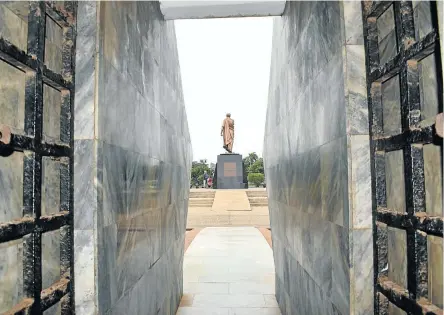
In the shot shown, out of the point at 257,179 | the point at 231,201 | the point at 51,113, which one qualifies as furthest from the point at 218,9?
the point at 257,179

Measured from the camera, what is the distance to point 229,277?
21.6 ft

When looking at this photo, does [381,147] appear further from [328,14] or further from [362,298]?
[328,14]

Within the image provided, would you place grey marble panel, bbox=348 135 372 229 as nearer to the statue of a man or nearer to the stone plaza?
the stone plaza

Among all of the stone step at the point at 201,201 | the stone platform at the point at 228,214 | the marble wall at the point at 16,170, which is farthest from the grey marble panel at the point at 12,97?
the stone step at the point at 201,201

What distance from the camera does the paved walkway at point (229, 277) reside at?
5.12 m

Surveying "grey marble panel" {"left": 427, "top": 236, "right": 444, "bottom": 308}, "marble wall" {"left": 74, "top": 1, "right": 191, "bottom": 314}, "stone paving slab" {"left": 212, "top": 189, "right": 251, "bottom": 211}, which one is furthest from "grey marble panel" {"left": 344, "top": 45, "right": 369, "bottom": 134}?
"stone paving slab" {"left": 212, "top": 189, "right": 251, "bottom": 211}

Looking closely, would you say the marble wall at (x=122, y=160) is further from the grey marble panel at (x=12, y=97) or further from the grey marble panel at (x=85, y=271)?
the grey marble panel at (x=12, y=97)

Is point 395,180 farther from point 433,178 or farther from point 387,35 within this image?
point 387,35

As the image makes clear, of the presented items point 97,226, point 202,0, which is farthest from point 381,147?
point 202,0

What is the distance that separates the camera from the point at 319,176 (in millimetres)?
2670

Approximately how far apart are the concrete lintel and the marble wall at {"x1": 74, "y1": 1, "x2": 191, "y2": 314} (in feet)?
0.69

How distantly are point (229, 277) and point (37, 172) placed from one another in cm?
565

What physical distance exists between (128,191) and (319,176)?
148 centimetres

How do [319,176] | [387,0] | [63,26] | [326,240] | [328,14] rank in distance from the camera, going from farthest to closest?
1. [319,176]
2. [326,240]
3. [328,14]
4. [63,26]
5. [387,0]
